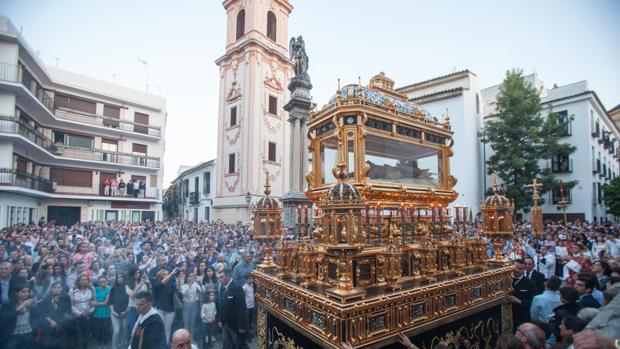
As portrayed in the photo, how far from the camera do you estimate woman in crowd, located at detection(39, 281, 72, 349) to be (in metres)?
5.65

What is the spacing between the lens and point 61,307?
19.2ft

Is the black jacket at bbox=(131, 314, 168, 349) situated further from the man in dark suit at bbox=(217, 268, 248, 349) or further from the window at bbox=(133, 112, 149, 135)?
the window at bbox=(133, 112, 149, 135)

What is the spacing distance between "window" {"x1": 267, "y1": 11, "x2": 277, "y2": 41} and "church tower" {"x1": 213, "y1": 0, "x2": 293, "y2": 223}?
0.25ft

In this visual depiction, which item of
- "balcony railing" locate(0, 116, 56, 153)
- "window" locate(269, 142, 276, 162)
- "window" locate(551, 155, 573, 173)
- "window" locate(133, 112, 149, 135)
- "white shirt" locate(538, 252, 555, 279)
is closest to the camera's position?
"white shirt" locate(538, 252, 555, 279)

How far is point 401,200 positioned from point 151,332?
13.7 ft

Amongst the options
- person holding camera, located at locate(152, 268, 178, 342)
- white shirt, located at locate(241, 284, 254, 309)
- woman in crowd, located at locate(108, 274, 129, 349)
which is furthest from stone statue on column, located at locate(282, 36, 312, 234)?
woman in crowd, located at locate(108, 274, 129, 349)

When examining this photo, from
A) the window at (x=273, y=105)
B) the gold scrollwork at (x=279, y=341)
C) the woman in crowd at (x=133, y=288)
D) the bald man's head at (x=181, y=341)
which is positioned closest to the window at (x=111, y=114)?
the window at (x=273, y=105)

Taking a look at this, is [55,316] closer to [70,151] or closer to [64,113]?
Result: [70,151]

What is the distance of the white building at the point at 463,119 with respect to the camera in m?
21.5

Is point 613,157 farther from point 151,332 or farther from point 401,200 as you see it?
point 151,332

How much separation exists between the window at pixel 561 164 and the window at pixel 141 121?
3579 cm

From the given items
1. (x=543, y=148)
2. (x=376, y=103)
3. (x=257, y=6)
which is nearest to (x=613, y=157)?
(x=543, y=148)

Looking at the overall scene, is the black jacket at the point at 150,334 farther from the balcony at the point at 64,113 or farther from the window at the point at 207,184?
the window at the point at 207,184

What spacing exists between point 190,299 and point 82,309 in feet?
6.63
